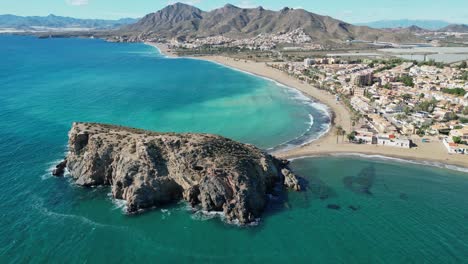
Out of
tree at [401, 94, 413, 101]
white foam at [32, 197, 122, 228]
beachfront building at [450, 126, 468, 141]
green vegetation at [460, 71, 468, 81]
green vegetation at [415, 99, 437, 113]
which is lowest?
white foam at [32, 197, 122, 228]

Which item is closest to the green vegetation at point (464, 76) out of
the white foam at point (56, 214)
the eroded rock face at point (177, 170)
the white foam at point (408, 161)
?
the white foam at point (408, 161)

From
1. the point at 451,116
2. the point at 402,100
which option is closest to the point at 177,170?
the point at 451,116

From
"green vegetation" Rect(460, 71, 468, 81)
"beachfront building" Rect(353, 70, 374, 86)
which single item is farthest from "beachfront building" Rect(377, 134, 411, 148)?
"green vegetation" Rect(460, 71, 468, 81)

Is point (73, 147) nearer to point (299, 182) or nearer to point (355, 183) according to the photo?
point (299, 182)

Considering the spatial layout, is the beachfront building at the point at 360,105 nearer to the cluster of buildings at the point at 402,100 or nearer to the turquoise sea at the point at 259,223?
the cluster of buildings at the point at 402,100

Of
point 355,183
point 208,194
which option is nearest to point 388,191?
point 355,183

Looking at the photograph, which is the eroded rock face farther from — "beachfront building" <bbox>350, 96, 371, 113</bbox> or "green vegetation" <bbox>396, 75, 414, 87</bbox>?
"green vegetation" <bbox>396, 75, 414, 87</bbox>
